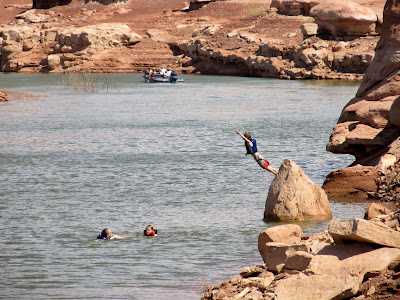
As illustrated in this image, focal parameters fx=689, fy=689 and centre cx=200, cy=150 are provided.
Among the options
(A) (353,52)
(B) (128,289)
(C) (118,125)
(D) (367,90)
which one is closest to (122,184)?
(D) (367,90)

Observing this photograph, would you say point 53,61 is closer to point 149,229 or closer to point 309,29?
point 309,29

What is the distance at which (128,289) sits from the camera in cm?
911

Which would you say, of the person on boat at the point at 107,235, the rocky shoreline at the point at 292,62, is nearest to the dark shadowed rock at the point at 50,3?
the rocky shoreline at the point at 292,62

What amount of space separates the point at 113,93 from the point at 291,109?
1502cm

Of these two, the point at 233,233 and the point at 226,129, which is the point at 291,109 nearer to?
the point at 226,129

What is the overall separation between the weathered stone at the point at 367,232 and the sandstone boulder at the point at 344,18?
162 feet

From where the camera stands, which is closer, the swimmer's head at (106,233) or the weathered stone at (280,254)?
the weathered stone at (280,254)

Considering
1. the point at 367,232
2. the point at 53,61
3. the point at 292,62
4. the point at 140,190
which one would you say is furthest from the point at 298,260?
the point at 53,61

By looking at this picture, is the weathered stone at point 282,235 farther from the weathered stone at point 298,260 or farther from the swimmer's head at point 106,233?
the swimmer's head at point 106,233

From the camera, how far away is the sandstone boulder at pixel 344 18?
55.0 m

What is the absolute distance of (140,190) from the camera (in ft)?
52.9

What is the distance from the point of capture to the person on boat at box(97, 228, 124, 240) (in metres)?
11.5

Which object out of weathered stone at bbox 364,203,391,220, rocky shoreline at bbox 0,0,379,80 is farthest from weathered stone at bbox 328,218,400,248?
rocky shoreline at bbox 0,0,379,80

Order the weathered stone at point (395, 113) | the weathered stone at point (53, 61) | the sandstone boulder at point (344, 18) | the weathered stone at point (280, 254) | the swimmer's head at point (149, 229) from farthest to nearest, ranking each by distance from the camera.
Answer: the weathered stone at point (53, 61)
the sandstone boulder at point (344, 18)
the weathered stone at point (395, 113)
the swimmer's head at point (149, 229)
the weathered stone at point (280, 254)
